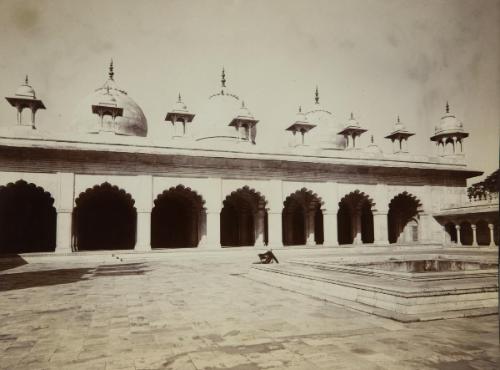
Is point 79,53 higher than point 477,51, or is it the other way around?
point 79,53

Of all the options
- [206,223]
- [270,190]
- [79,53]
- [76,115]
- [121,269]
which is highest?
[76,115]

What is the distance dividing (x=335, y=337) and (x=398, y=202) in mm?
20417

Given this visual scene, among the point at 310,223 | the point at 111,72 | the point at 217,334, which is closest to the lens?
the point at 217,334

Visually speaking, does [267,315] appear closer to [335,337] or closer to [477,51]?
[335,337]

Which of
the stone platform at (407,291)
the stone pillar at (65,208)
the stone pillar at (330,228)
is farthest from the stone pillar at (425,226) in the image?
the stone pillar at (65,208)

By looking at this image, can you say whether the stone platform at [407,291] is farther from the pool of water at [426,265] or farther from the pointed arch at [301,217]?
the pointed arch at [301,217]

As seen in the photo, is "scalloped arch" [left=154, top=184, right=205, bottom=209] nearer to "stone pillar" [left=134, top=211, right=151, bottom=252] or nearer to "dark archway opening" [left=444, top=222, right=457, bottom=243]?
"stone pillar" [left=134, top=211, right=151, bottom=252]

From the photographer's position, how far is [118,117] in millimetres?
22375

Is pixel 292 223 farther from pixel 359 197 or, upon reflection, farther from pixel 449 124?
pixel 449 124

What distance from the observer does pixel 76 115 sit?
75.4ft

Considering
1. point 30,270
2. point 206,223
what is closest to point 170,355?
point 30,270

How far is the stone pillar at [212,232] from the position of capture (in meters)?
17.2

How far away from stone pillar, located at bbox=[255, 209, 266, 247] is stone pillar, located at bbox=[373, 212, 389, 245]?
5.87 metres

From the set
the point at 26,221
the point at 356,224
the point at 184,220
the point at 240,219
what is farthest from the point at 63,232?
the point at 356,224
